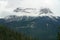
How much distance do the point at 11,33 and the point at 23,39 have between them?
344 centimetres

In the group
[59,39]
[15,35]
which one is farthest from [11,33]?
[59,39]

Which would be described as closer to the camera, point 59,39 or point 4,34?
point 4,34

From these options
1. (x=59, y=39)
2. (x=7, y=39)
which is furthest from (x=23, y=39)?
(x=59, y=39)

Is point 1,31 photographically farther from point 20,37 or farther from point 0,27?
point 20,37

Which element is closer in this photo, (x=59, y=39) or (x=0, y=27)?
(x=0, y=27)

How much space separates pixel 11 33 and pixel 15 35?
A: 1.14 m

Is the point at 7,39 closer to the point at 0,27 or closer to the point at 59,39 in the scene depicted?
the point at 0,27

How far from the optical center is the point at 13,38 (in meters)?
59.8

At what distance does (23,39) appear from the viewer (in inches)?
2443

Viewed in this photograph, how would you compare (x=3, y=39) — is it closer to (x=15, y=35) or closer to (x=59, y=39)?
(x=15, y=35)

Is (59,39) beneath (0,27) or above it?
beneath

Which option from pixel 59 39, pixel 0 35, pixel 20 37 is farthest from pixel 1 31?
pixel 59 39

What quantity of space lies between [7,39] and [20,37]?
4.42 metres

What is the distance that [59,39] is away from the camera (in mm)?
65250
